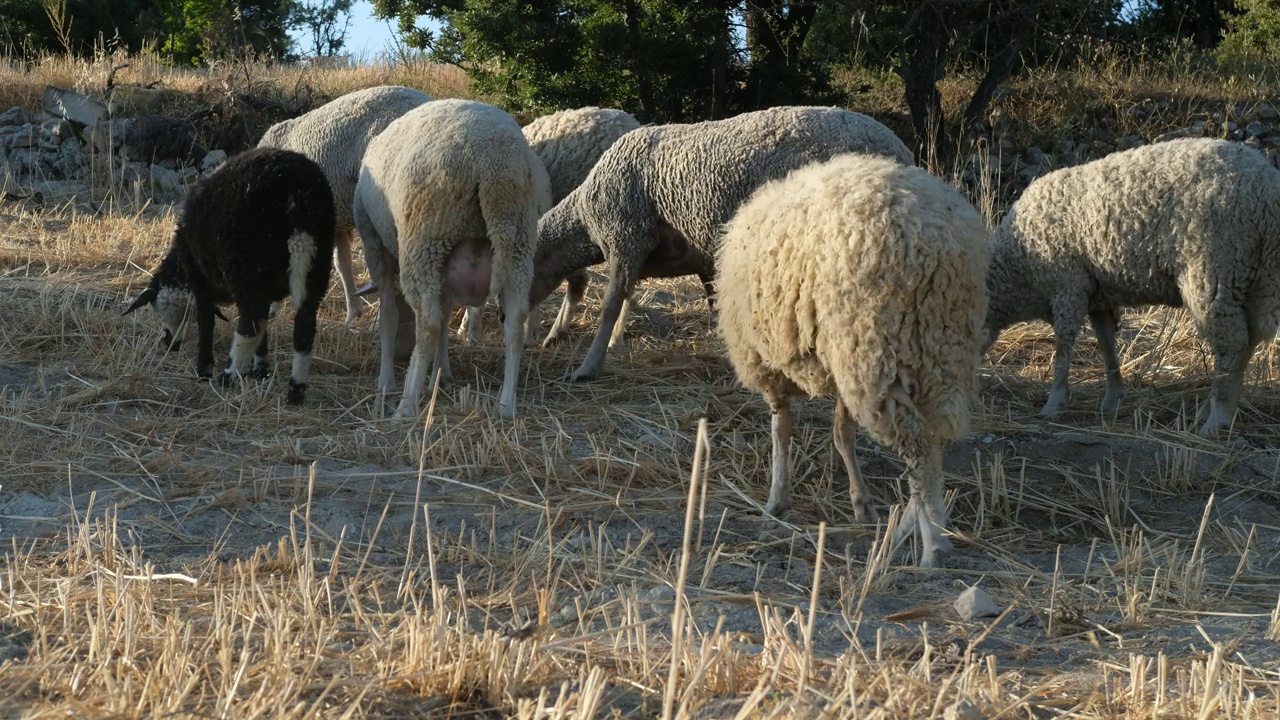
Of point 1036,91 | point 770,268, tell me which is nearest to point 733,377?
point 770,268

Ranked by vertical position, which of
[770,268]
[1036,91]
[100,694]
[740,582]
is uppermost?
[1036,91]

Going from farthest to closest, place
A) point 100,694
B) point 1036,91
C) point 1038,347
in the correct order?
1. point 1036,91
2. point 1038,347
3. point 100,694

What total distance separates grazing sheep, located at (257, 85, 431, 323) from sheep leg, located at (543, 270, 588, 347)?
56.7 inches

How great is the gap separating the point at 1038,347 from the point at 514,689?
256 inches

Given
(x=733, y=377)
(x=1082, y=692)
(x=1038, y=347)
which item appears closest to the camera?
(x=1082, y=692)

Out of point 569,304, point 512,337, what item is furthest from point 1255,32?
point 512,337

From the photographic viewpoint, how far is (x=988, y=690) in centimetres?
341

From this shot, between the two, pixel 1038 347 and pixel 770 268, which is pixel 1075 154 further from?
pixel 770 268

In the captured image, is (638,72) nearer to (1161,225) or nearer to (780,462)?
(1161,225)

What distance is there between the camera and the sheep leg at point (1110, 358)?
752cm

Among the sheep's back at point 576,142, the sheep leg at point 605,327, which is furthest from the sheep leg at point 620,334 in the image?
the sheep's back at point 576,142

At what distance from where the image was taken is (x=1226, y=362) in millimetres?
6938

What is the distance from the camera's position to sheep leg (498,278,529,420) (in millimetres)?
7027

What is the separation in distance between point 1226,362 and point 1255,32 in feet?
43.6
